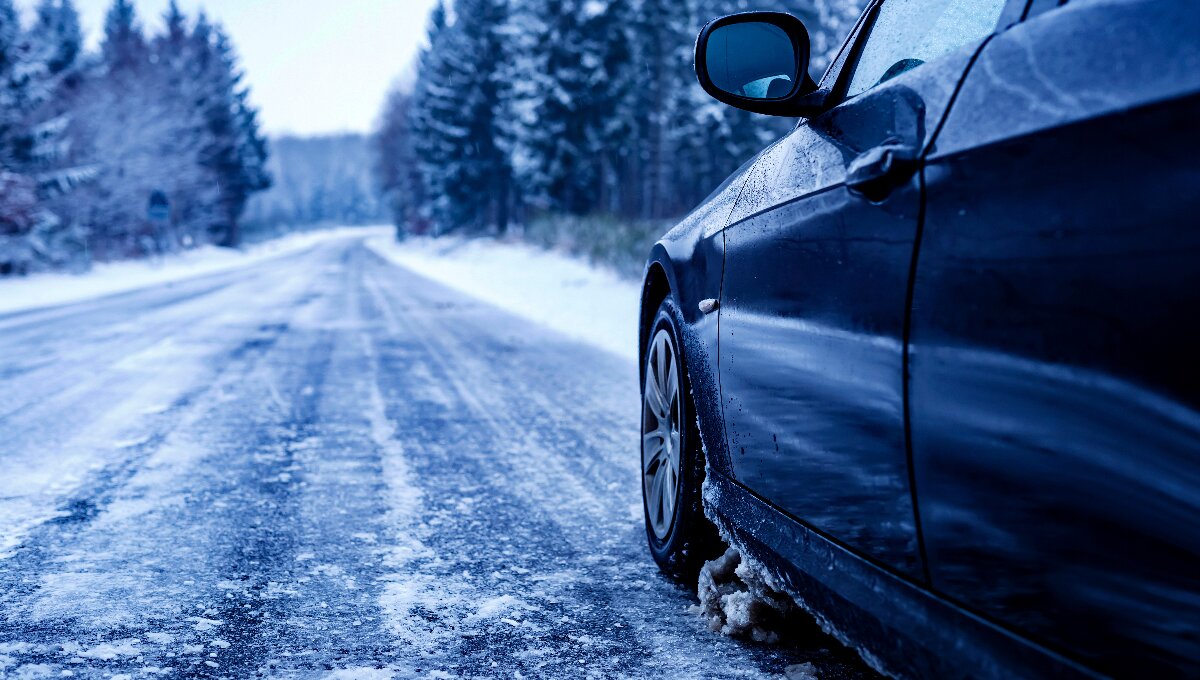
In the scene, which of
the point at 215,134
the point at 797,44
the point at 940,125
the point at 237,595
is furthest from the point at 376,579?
the point at 215,134

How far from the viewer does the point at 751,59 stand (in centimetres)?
262

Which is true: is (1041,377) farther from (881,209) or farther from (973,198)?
(881,209)

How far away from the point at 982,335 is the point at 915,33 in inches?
46.3

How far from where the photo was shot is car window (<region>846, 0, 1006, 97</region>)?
2.09 metres

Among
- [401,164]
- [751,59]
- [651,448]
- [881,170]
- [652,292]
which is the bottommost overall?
[651,448]

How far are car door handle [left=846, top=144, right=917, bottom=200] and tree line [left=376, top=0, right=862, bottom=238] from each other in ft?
73.0

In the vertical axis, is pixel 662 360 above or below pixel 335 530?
above

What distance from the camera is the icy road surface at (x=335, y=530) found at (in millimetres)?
2748

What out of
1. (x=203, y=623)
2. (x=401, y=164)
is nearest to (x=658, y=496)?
(x=203, y=623)

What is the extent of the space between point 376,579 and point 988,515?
7.79 feet

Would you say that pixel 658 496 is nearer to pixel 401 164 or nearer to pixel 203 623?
pixel 203 623

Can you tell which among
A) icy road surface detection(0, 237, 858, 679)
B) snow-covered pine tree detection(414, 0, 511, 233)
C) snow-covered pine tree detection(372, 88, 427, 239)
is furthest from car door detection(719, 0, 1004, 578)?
snow-covered pine tree detection(372, 88, 427, 239)

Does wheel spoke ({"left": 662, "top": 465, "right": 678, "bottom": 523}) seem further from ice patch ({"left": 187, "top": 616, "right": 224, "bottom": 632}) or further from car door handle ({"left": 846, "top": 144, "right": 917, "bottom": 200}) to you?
car door handle ({"left": 846, "top": 144, "right": 917, "bottom": 200})

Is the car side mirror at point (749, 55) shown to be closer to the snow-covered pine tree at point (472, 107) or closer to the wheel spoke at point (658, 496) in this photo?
the wheel spoke at point (658, 496)
